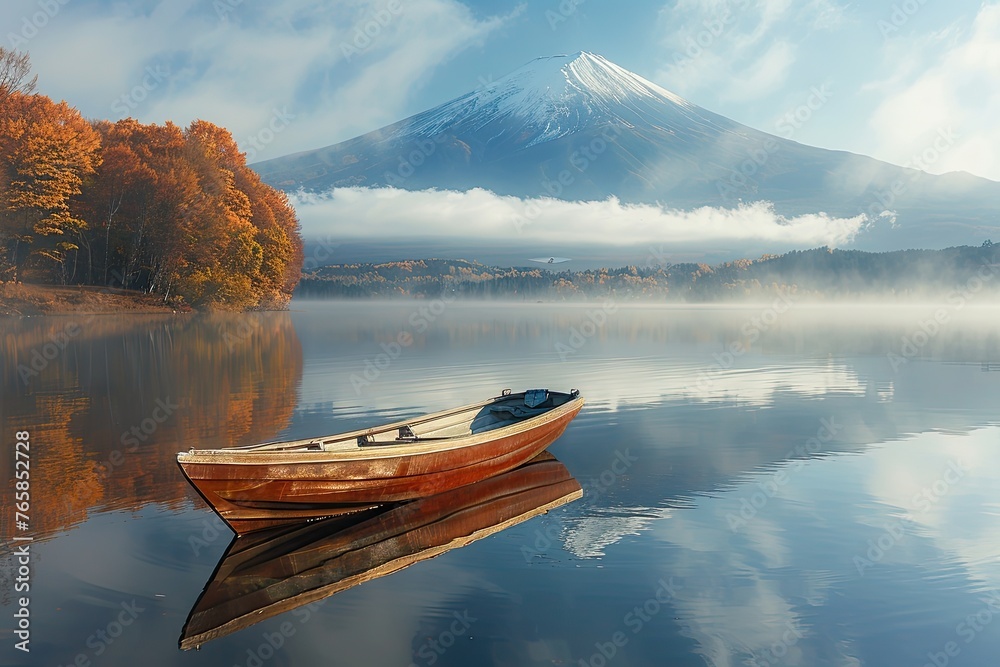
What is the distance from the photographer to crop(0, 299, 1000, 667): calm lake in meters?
8.82

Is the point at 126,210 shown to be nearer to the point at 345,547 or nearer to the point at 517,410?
the point at 517,410

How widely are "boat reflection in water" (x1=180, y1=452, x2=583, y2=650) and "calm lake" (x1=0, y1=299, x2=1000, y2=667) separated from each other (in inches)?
6.7

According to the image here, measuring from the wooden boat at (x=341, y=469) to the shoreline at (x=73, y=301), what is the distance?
63.3 m

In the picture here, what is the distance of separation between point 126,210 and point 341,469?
67.7m

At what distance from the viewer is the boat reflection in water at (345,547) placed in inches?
385

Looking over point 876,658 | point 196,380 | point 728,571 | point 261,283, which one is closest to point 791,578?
point 728,571

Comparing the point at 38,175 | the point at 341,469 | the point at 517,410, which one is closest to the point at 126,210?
the point at 38,175

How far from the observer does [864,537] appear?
12.5 metres

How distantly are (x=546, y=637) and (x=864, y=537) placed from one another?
6.37 m

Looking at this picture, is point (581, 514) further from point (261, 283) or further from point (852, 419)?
point (261, 283)

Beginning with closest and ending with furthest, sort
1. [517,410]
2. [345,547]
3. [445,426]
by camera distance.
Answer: [345,547]
[445,426]
[517,410]

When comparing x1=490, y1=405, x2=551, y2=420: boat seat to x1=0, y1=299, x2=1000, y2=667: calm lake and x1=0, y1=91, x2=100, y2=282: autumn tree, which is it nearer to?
x1=0, y1=299, x2=1000, y2=667: calm lake

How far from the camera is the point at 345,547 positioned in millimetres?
11922

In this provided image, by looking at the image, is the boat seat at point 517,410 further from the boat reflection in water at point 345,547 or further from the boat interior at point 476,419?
the boat reflection in water at point 345,547
